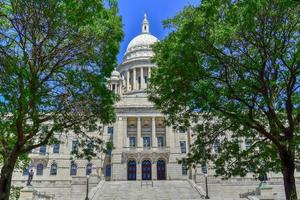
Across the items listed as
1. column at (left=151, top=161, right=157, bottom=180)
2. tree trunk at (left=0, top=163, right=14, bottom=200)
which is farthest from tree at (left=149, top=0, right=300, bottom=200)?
column at (left=151, top=161, right=157, bottom=180)

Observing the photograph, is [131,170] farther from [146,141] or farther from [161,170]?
[146,141]

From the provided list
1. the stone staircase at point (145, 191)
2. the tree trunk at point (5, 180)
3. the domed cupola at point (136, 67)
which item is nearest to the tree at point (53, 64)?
the tree trunk at point (5, 180)

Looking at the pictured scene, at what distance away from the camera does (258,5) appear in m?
11.4

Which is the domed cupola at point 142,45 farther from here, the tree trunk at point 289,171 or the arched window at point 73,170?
the tree trunk at point 289,171

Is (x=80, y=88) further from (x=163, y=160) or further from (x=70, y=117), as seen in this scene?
(x=163, y=160)

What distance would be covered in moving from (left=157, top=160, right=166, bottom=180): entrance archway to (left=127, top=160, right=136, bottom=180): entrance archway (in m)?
3.48

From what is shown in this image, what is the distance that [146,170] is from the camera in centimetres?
5066

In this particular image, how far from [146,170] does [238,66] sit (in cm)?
3837

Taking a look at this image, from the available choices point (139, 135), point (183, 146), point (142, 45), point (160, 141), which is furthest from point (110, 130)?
point (142, 45)

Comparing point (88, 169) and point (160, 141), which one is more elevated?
point (160, 141)

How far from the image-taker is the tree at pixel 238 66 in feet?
42.1

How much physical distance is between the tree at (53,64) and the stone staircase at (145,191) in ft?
63.4

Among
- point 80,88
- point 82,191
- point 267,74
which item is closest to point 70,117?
point 80,88

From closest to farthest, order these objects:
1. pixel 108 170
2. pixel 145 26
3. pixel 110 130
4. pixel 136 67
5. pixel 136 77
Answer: pixel 108 170, pixel 110 130, pixel 136 77, pixel 136 67, pixel 145 26
